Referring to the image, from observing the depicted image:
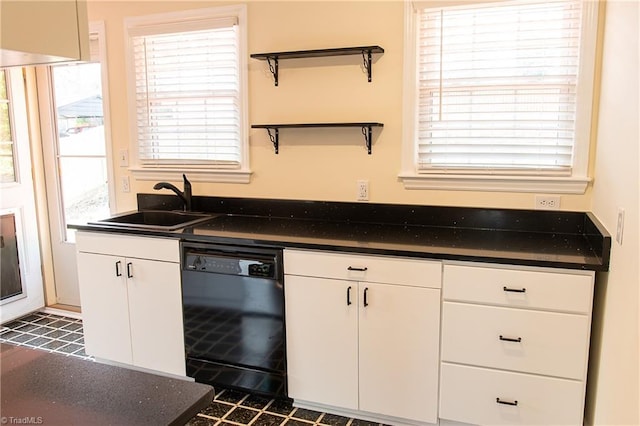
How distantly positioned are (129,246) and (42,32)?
2.19m

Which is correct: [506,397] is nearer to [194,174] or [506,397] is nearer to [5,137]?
[194,174]

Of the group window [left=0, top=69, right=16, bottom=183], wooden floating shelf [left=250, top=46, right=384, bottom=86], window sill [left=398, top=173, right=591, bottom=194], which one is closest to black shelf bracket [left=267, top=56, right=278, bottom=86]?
wooden floating shelf [left=250, top=46, right=384, bottom=86]

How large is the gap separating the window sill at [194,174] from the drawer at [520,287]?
1465mm

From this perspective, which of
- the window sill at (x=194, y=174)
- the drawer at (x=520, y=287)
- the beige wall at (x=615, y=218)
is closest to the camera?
the beige wall at (x=615, y=218)

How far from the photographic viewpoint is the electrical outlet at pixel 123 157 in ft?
11.0

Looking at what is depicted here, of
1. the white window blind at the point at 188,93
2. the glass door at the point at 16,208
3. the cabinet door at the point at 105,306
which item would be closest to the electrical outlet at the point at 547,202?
the white window blind at the point at 188,93

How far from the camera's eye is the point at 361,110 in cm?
274

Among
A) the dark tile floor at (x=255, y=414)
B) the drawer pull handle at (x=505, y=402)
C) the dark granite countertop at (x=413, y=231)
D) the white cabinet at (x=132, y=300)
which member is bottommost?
the dark tile floor at (x=255, y=414)

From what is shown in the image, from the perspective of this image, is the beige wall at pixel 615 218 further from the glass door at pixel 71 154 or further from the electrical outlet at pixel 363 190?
the glass door at pixel 71 154

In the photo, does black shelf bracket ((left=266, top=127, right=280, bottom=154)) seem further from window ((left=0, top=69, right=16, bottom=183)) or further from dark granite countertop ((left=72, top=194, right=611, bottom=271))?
window ((left=0, top=69, right=16, bottom=183))

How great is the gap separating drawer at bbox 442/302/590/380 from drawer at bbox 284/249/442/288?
0.16m

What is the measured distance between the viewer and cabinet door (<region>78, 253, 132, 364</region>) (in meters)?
2.80

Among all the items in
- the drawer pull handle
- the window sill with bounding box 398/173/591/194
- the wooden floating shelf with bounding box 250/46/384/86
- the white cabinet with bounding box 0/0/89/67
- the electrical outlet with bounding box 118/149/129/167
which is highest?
the wooden floating shelf with bounding box 250/46/384/86

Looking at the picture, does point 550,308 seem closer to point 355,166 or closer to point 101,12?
point 355,166
